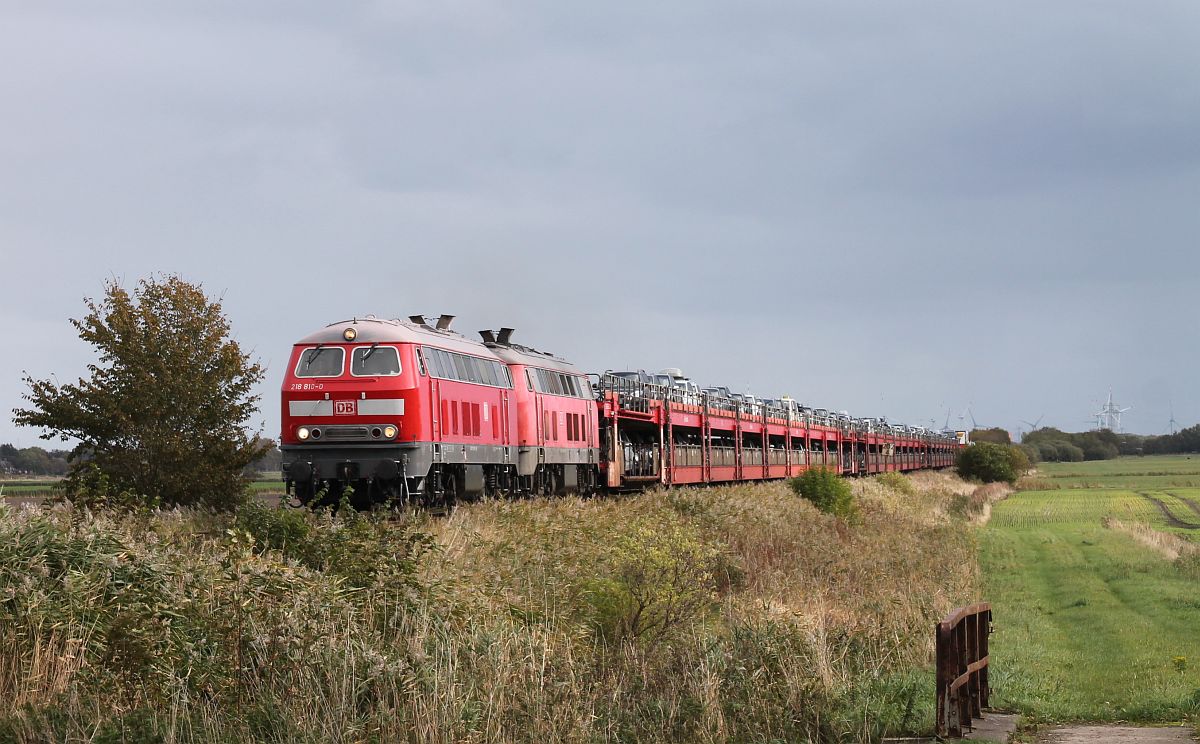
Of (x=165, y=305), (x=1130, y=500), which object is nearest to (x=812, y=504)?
(x=165, y=305)

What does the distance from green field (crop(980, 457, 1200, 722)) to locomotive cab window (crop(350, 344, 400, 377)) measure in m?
12.3

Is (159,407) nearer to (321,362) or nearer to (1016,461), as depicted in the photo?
(321,362)

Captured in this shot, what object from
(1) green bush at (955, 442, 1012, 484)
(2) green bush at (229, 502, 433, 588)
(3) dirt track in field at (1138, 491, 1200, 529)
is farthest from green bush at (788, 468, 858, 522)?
(1) green bush at (955, 442, 1012, 484)

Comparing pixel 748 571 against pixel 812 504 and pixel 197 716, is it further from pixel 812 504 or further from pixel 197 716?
pixel 812 504

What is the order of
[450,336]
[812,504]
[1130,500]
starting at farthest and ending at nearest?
[1130,500] → [812,504] → [450,336]

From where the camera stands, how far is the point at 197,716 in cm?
1171

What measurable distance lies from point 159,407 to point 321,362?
700 cm

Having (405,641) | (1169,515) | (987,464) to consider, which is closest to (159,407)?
(405,641)

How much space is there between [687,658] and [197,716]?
6285 mm

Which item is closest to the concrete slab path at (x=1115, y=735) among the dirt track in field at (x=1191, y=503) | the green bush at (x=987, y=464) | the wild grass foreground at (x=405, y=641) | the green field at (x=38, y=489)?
the wild grass foreground at (x=405, y=641)

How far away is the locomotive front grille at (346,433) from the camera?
80.1 ft

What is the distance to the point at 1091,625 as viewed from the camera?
24766mm

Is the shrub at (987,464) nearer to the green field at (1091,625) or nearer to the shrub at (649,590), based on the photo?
the green field at (1091,625)

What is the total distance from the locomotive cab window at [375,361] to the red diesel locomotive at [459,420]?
0.03 metres
